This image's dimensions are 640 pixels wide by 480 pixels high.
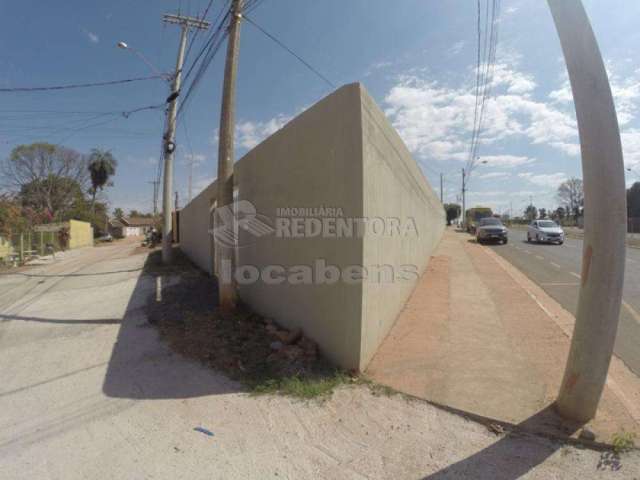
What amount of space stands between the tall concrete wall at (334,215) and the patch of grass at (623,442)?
2.05 metres

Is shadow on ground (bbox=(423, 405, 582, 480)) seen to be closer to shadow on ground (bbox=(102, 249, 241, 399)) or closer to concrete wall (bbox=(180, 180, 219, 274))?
shadow on ground (bbox=(102, 249, 241, 399))

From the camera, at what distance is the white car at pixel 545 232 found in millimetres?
17859

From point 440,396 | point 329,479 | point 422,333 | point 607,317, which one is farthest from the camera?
point 422,333

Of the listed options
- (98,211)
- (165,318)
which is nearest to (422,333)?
(165,318)

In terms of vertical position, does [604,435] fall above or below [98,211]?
below

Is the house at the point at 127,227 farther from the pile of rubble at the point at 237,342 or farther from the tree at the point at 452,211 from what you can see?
the tree at the point at 452,211

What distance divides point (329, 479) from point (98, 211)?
55362 mm

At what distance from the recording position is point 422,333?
187 inches

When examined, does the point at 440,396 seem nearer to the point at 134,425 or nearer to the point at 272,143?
the point at 134,425

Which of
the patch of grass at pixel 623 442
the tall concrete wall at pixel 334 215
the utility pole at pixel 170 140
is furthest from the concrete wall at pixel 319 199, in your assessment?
the utility pole at pixel 170 140

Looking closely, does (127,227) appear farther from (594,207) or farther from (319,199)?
(594,207)

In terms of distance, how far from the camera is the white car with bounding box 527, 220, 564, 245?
17.9 m

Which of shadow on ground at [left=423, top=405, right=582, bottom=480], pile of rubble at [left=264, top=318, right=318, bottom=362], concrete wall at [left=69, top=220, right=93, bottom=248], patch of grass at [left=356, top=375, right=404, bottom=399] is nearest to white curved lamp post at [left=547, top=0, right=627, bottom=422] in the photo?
shadow on ground at [left=423, top=405, right=582, bottom=480]

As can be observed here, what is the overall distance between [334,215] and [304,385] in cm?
183
